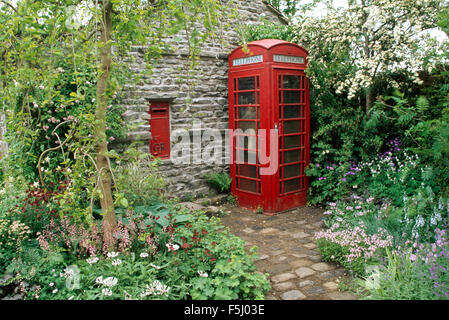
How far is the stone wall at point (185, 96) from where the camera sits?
19.9 ft

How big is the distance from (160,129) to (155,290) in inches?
153

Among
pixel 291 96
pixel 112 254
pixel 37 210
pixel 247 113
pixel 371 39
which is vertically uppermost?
pixel 371 39

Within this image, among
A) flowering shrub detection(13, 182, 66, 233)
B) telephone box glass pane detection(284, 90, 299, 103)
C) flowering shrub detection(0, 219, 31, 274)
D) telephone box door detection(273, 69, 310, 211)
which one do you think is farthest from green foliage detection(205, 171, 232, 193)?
flowering shrub detection(0, 219, 31, 274)

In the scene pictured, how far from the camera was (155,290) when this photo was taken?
310 cm

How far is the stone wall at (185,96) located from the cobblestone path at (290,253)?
1004 mm

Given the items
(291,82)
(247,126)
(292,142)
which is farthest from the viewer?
(247,126)

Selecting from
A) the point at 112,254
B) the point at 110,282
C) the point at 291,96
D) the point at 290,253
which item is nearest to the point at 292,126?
the point at 291,96

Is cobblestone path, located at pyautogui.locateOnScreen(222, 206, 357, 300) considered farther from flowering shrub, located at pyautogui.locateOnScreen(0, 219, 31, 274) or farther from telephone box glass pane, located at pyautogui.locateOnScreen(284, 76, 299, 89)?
flowering shrub, located at pyautogui.locateOnScreen(0, 219, 31, 274)

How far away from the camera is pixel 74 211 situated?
3703 millimetres

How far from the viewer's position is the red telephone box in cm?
620

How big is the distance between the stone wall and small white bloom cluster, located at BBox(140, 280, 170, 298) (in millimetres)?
3043

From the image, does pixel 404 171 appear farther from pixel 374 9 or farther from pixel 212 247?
pixel 212 247

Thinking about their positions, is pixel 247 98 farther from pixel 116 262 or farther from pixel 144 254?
pixel 116 262

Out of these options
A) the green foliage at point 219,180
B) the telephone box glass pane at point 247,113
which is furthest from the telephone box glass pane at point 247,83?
the green foliage at point 219,180
